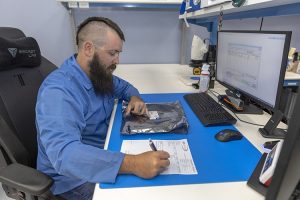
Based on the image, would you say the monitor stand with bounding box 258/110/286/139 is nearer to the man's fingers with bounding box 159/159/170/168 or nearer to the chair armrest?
the man's fingers with bounding box 159/159/170/168

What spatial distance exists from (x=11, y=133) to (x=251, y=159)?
36.1 inches

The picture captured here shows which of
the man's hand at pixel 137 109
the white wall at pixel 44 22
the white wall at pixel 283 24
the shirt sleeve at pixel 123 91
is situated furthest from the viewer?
the white wall at pixel 44 22

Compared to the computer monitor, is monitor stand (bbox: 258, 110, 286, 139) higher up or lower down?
lower down

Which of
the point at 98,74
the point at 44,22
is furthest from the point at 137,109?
the point at 44,22

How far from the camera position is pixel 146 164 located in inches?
26.9

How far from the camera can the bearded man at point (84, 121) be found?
69 centimetres

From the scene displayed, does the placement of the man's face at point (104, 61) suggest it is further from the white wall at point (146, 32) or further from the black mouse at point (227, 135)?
the white wall at point (146, 32)

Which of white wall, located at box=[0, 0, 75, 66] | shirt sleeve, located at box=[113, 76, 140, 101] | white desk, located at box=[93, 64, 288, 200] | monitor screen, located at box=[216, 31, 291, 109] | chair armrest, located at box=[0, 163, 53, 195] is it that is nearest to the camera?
white desk, located at box=[93, 64, 288, 200]

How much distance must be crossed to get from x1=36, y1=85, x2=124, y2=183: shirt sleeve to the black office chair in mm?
112

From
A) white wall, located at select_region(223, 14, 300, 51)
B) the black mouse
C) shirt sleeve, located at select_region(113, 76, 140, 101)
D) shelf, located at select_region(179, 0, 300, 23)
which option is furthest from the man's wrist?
white wall, located at select_region(223, 14, 300, 51)

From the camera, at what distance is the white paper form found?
72cm

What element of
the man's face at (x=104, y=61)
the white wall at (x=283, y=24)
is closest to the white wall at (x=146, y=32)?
the white wall at (x=283, y=24)

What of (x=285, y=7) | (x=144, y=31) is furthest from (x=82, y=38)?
(x=144, y=31)

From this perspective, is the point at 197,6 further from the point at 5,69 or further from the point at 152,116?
the point at 5,69
